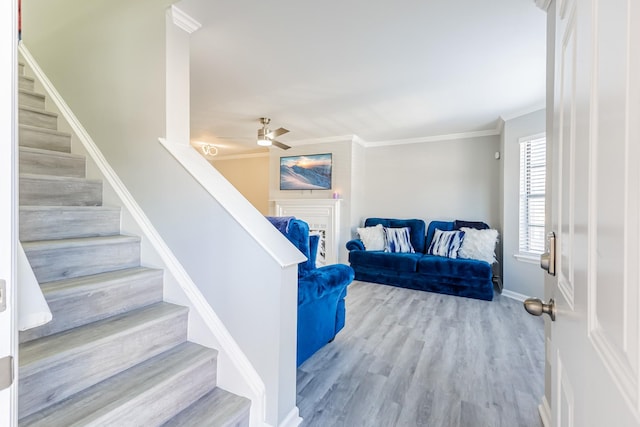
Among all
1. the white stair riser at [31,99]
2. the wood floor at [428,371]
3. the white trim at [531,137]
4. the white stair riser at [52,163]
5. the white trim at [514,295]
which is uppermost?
the white trim at [531,137]

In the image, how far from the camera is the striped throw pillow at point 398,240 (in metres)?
4.68

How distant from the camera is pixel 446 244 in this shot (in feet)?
14.4

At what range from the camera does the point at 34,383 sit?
102 cm

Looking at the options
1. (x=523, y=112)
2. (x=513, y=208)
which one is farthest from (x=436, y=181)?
(x=523, y=112)

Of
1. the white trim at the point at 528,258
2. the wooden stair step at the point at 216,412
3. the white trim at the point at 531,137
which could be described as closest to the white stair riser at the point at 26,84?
the wooden stair step at the point at 216,412

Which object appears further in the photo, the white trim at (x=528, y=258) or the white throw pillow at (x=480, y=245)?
the white throw pillow at (x=480, y=245)

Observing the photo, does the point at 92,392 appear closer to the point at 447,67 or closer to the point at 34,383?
the point at 34,383

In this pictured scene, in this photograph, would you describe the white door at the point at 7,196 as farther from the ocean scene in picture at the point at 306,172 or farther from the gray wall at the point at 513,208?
the ocean scene in picture at the point at 306,172

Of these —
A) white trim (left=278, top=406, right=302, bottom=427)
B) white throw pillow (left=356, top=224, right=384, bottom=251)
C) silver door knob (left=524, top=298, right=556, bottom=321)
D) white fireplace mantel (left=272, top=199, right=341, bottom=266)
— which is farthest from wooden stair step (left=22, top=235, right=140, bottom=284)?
white throw pillow (left=356, top=224, right=384, bottom=251)

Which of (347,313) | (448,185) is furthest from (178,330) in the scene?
(448,185)

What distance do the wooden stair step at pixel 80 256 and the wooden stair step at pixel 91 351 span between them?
1.10 ft

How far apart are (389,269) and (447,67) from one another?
9.35 ft

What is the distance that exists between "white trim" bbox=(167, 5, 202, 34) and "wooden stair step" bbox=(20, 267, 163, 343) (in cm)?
154

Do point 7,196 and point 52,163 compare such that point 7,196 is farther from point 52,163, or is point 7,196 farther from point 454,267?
point 454,267
